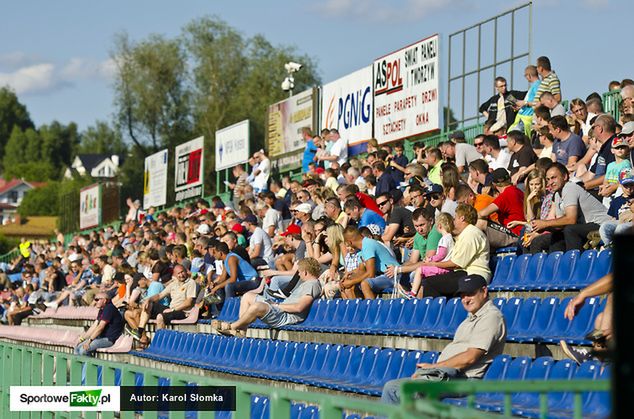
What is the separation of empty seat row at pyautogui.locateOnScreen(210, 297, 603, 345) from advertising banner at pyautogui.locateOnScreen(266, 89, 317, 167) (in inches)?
473

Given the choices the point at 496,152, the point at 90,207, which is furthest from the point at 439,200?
the point at 90,207

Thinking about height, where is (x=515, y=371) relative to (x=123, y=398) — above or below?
above

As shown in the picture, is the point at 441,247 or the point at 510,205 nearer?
the point at 441,247

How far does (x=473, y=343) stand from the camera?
7375mm

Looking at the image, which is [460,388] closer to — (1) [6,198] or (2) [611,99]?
(2) [611,99]

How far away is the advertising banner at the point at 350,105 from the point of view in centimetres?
2194

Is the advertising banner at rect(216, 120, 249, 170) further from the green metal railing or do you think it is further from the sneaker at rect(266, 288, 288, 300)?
the green metal railing

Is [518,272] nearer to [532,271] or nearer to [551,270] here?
[532,271]

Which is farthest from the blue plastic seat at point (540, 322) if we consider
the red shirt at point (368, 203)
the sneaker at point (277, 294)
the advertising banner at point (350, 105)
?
the advertising banner at point (350, 105)

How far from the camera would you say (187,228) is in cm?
2206

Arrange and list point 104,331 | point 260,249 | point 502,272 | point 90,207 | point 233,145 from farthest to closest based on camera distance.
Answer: point 90,207 < point 233,145 < point 260,249 < point 104,331 < point 502,272

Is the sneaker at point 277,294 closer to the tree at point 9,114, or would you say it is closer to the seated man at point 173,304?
the seated man at point 173,304

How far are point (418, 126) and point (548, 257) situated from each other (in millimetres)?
10174

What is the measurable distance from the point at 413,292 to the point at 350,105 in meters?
12.3
